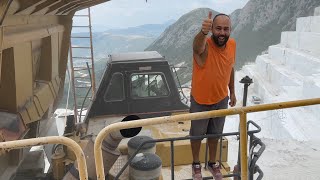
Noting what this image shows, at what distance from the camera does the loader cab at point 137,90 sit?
5801 mm

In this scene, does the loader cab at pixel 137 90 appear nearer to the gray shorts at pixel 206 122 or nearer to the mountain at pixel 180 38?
the gray shorts at pixel 206 122

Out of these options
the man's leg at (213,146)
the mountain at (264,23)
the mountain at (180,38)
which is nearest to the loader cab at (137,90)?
the man's leg at (213,146)

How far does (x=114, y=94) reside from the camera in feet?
19.4

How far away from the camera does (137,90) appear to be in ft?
19.6

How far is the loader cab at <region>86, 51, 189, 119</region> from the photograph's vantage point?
580 centimetres

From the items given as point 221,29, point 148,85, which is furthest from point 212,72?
point 148,85

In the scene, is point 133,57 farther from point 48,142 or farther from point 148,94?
point 48,142

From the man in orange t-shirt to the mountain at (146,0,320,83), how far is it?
1603 inches

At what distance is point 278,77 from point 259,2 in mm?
59699

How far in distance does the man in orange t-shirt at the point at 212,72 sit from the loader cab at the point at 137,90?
2111 millimetres

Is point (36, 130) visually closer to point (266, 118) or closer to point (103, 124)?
point (103, 124)

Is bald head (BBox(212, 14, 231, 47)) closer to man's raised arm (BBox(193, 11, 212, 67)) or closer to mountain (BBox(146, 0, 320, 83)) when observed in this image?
man's raised arm (BBox(193, 11, 212, 67))

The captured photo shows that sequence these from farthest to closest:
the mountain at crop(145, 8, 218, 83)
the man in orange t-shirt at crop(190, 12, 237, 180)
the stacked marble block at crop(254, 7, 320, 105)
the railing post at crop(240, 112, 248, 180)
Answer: the mountain at crop(145, 8, 218, 83) < the stacked marble block at crop(254, 7, 320, 105) < the man in orange t-shirt at crop(190, 12, 237, 180) < the railing post at crop(240, 112, 248, 180)

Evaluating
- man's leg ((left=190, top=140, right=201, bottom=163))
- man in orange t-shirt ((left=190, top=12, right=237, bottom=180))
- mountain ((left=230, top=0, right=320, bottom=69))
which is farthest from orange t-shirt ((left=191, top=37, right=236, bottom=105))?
mountain ((left=230, top=0, right=320, bottom=69))
